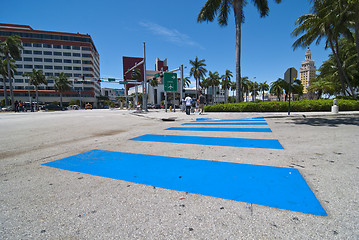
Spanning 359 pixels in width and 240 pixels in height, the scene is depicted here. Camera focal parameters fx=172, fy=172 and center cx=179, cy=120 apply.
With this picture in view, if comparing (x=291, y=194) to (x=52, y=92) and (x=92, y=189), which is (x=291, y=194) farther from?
(x=52, y=92)

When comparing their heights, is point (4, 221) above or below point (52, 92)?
below

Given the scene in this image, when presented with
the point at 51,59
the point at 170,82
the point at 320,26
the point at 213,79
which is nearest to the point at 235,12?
the point at 320,26

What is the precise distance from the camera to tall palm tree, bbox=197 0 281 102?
1678 centimetres

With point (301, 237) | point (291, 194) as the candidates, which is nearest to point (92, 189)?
point (301, 237)

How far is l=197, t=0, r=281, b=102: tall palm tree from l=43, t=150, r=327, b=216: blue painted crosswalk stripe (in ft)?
49.5

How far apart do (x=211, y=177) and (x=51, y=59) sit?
Result: 3514 inches

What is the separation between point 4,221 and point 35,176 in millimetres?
1349

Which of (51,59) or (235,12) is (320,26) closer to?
(235,12)

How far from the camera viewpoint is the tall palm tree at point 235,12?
16781mm

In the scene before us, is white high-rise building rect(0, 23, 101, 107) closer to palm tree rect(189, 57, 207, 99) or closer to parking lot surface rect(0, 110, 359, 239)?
palm tree rect(189, 57, 207, 99)

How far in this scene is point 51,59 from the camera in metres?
70.1

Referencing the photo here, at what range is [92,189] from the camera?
241 centimetres

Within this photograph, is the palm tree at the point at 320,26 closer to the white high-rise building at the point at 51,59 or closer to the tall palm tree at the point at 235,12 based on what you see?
the tall palm tree at the point at 235,12

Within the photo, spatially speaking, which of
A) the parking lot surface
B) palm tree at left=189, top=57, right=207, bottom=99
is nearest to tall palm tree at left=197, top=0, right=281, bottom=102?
the parking lot surface
